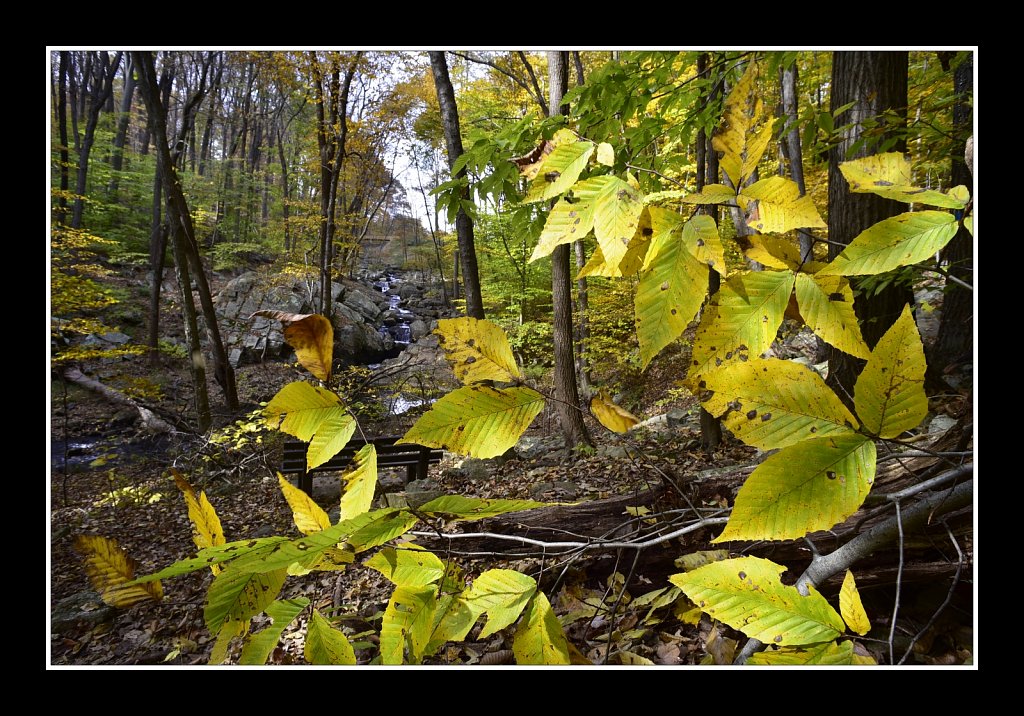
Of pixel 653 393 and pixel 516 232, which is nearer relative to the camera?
pixel 516 232

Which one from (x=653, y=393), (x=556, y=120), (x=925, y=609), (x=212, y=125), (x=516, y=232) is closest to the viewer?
(x=925, y=609)

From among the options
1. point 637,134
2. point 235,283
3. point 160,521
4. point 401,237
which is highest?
point 401,237

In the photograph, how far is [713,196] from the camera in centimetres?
38

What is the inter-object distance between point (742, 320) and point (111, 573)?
2.11ft

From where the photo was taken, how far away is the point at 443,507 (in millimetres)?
387

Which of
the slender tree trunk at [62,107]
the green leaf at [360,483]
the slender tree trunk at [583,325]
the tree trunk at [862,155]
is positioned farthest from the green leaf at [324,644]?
the slender tree trunk at [583,325]

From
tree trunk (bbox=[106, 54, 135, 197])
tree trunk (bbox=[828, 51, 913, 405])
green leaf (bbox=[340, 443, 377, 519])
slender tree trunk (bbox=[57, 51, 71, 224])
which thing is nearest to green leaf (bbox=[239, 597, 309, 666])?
green leaf (bbox=[340, 443, 377, 519])

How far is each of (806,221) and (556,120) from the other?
0.84 metres

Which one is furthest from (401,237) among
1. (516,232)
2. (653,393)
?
(516,232)

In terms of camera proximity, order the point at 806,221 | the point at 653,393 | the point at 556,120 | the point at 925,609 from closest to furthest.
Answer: the point at 806,221 → the point at 925,609 → the point at 556,120 → the point at 653,393

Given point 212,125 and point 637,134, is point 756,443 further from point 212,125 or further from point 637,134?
point 212,125

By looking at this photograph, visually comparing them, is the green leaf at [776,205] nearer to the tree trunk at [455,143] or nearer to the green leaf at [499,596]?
the green leaf at [499,596]

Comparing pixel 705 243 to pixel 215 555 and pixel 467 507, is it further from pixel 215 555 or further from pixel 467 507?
pixel 215 555

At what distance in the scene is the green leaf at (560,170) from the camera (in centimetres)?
38
